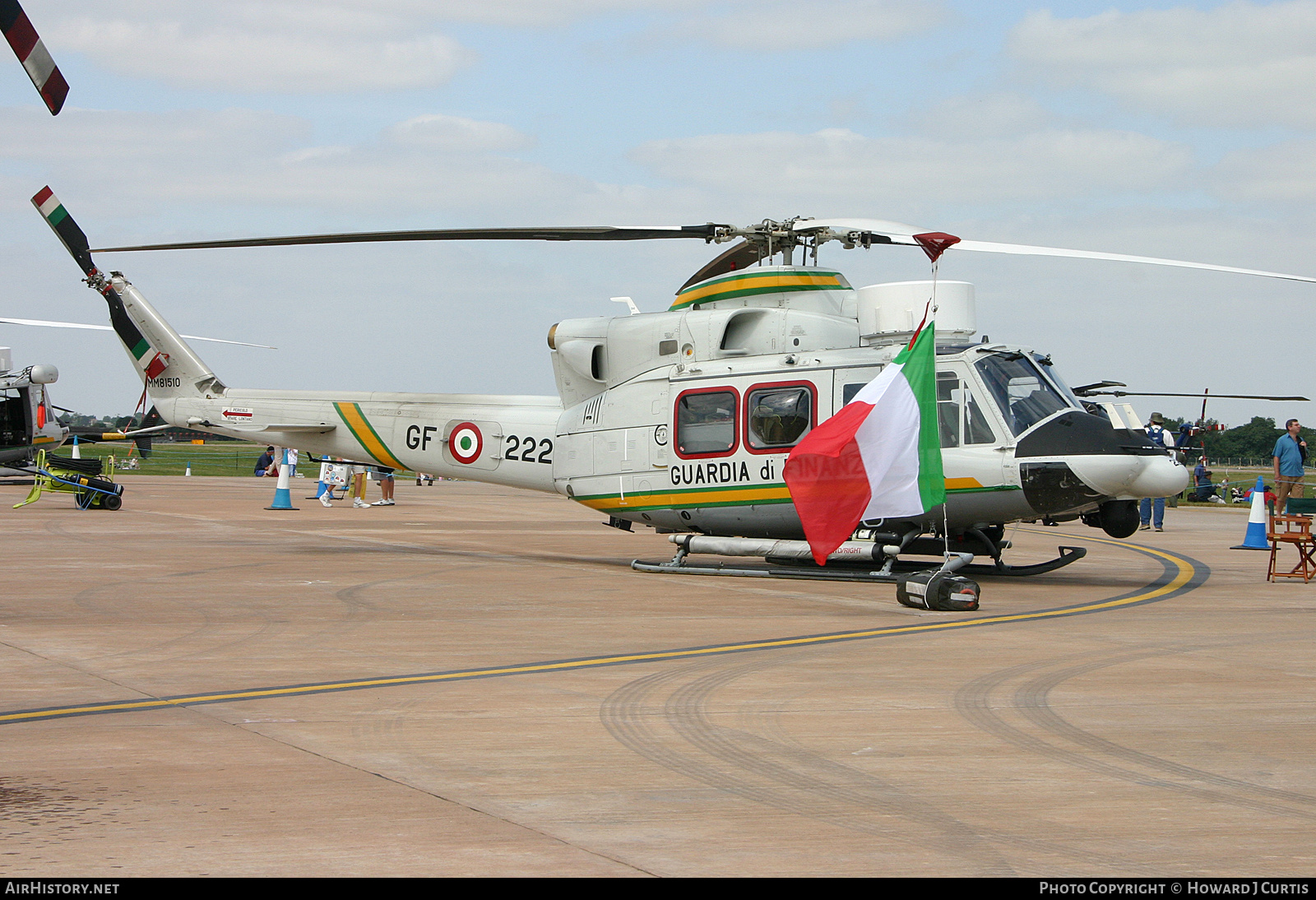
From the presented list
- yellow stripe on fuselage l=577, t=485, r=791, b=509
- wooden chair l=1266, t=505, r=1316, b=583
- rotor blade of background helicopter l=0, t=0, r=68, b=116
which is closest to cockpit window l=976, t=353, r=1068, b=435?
yellow stripe on fuselage l=577, t=485, r=791, b=509

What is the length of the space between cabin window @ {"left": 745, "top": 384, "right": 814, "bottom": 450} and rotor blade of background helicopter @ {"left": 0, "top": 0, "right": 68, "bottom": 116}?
359 inches

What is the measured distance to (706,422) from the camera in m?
14.3

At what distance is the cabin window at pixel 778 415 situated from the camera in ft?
44.6

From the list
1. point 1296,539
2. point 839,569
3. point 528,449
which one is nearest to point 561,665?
point 839,569

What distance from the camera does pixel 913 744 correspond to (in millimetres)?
5785

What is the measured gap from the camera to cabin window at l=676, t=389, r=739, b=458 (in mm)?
14109

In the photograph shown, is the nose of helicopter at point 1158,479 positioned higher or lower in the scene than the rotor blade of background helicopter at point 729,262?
lower

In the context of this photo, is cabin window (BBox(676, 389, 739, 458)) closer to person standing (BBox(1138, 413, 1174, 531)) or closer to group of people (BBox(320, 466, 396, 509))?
person standing (BBox(1138, 413, 1174, 531))

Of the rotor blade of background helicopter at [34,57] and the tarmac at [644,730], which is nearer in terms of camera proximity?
the tarmac at [644,730]

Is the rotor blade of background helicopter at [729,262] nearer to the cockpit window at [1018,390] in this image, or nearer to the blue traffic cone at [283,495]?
the cockpit window at [1018,390]

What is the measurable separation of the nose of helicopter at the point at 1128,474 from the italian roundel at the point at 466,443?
7925 mm

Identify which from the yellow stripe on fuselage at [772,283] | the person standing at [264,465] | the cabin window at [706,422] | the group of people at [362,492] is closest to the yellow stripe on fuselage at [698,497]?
the cabin window at [706,422]

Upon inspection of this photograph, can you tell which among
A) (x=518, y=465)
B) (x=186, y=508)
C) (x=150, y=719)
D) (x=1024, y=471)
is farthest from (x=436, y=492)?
(x=150, y=719)

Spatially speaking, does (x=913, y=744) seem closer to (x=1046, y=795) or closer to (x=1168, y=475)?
(x=1046, y=795)
